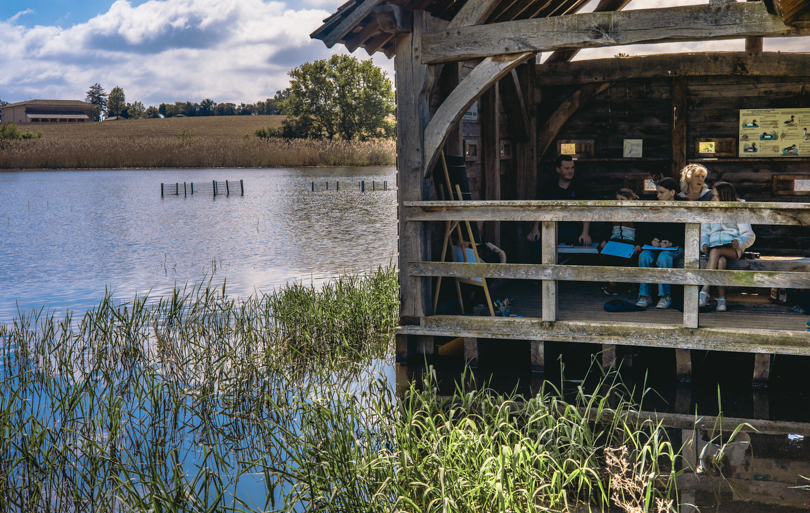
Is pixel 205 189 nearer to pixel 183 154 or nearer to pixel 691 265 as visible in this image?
pixel 183 154

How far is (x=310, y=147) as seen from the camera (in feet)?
174

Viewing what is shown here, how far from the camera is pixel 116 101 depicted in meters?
121

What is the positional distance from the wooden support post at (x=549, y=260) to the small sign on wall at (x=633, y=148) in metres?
3.89

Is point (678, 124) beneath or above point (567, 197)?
above

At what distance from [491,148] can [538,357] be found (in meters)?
3.04

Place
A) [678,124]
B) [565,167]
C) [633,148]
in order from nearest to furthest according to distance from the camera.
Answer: [565,167] → [678,124] → [633,148]

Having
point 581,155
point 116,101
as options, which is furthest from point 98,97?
point 581,155

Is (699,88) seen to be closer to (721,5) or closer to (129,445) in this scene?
(721,5)

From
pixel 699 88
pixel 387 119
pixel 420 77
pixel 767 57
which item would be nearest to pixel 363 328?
pixel 420 77

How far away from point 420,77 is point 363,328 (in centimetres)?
271

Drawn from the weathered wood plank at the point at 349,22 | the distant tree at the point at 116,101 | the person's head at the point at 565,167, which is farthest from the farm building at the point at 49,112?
the weathered wood plank at the point at 349,22

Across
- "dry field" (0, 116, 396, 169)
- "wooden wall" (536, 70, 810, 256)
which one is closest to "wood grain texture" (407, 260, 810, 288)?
"wooden wall" (536, 70, 810, 256)

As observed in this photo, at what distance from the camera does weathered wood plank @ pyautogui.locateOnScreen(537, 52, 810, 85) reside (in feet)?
29.5

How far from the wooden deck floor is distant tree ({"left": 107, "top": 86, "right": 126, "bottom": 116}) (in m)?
123
